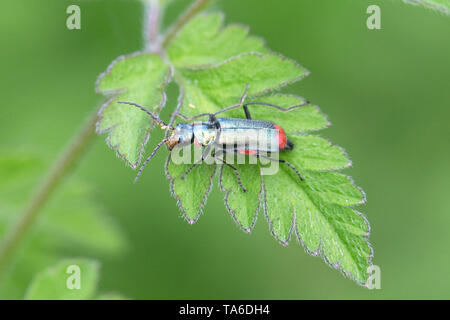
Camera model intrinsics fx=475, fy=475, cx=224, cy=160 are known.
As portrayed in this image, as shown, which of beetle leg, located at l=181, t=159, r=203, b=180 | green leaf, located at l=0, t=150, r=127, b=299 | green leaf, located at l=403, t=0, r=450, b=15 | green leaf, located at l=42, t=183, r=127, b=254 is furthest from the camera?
green leaf, located at l=42, t=183, r=127, b=254

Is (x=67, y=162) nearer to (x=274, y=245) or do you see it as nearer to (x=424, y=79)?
(x=274, y=245)

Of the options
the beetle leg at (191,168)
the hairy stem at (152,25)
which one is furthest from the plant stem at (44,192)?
the beetle leg at (191,168)

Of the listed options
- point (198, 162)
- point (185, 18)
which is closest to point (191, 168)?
point (198, 162)

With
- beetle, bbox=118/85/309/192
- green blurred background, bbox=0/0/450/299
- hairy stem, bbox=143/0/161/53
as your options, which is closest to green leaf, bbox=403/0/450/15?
beetle, bbox=118/85/309/192

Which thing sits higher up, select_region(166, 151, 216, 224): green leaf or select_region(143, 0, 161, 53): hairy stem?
select_region(143, 0, 161, 53): hairy stem

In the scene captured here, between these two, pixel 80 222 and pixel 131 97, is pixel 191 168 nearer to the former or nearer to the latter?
pixel 131 97

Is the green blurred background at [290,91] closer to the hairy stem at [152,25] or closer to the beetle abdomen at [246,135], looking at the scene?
the hairy stem at [152,25]

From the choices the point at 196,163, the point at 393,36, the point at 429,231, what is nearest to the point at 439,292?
the point at 429,231

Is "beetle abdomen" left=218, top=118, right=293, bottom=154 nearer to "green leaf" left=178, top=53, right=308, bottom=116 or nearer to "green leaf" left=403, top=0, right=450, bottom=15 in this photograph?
"green leaf" left=178, top=53, right=308, bottom=116
